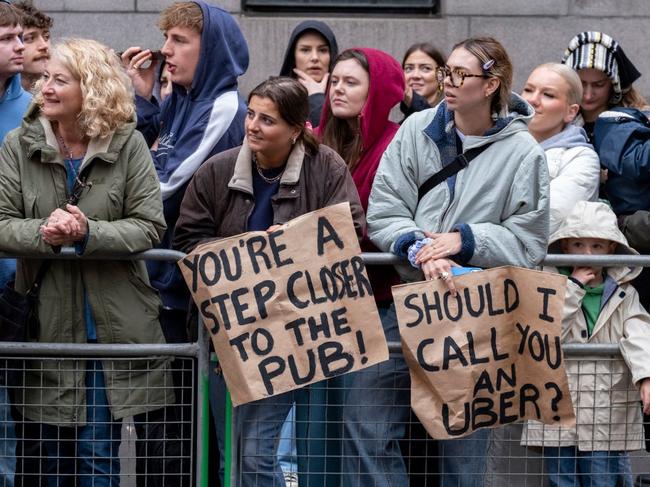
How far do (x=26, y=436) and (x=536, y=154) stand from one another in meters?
2.45

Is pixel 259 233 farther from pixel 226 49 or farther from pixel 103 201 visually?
pixel 226 49

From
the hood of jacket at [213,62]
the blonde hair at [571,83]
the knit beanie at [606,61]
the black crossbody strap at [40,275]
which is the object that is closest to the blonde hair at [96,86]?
the black crossbody strap at [40,275]

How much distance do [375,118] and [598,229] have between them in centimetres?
117

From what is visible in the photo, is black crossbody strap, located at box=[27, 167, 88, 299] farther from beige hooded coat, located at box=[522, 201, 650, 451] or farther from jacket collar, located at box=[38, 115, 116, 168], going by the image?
beige hooded coat, located at box=[522, 201, 650, 451]

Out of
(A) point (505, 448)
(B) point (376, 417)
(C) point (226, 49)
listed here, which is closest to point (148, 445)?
(B) point (376, 417)

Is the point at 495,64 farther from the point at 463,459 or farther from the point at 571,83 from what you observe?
the point at 463,459

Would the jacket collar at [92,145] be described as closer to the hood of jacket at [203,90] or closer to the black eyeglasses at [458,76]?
the hood of jacket at [203,90]

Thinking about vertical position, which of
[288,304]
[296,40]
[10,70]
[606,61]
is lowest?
[288,304]

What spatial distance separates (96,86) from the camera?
5797 mm

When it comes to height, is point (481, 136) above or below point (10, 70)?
below

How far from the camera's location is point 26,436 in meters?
5.70

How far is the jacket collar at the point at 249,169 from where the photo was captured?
222 inches

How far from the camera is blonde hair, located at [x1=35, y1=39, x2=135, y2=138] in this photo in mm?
5738

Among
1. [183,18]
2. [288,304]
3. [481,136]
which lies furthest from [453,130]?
[183,18]
